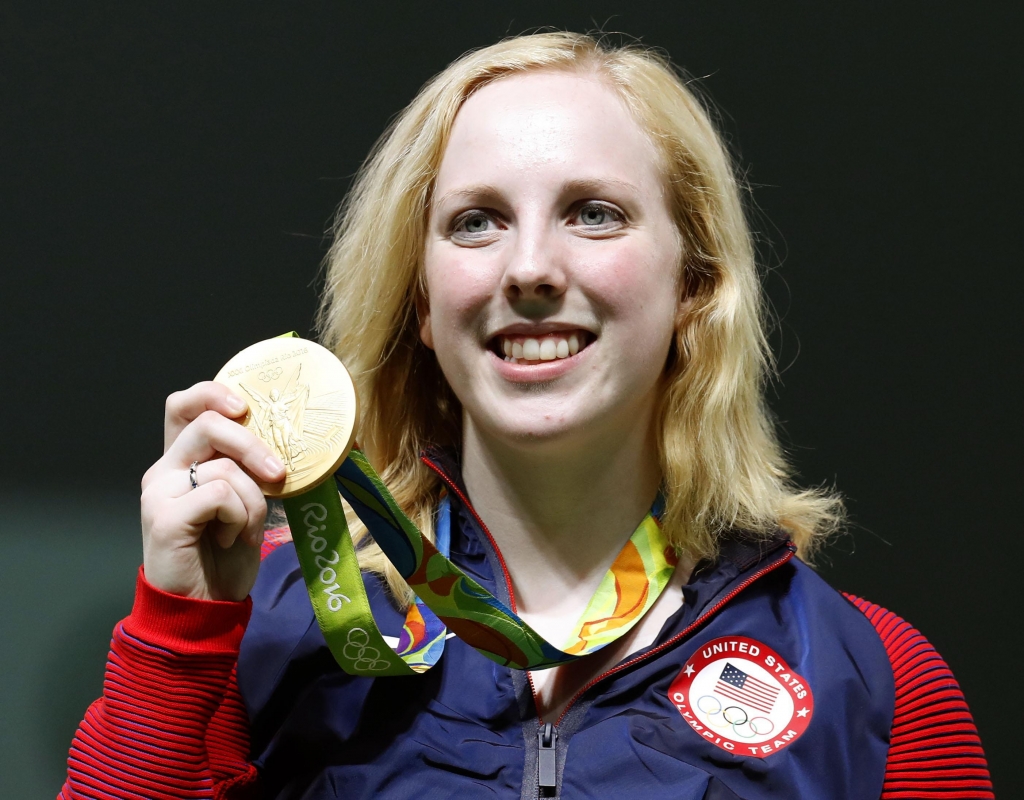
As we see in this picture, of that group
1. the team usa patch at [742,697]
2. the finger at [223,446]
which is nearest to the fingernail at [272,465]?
the finger at [223,446]

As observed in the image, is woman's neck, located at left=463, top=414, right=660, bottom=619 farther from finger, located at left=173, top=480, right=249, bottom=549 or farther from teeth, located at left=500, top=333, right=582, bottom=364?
finger, located at left=173, top=480, right=249, bottom=549

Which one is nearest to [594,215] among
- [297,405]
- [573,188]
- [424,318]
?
[573,188]

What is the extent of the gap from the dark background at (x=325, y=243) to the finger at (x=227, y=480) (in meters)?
0.80

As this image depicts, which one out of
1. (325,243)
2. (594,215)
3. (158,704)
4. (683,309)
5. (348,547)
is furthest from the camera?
(325,243)

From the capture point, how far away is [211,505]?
1138 mm

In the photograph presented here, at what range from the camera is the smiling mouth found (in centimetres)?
131

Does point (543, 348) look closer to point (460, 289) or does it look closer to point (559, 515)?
point (460, 289)

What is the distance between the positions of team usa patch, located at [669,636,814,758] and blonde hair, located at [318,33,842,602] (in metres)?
0.14

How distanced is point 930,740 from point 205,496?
867 millimetres

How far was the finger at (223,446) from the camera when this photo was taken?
1.14m

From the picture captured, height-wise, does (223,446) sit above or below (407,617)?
above

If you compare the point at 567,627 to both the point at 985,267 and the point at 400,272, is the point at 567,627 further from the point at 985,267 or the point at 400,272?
the point at 985,267

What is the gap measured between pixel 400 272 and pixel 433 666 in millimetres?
519

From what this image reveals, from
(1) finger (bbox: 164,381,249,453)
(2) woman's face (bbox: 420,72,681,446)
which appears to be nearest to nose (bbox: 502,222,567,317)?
(2) woman's face (bbox: 420,72,681,446)
